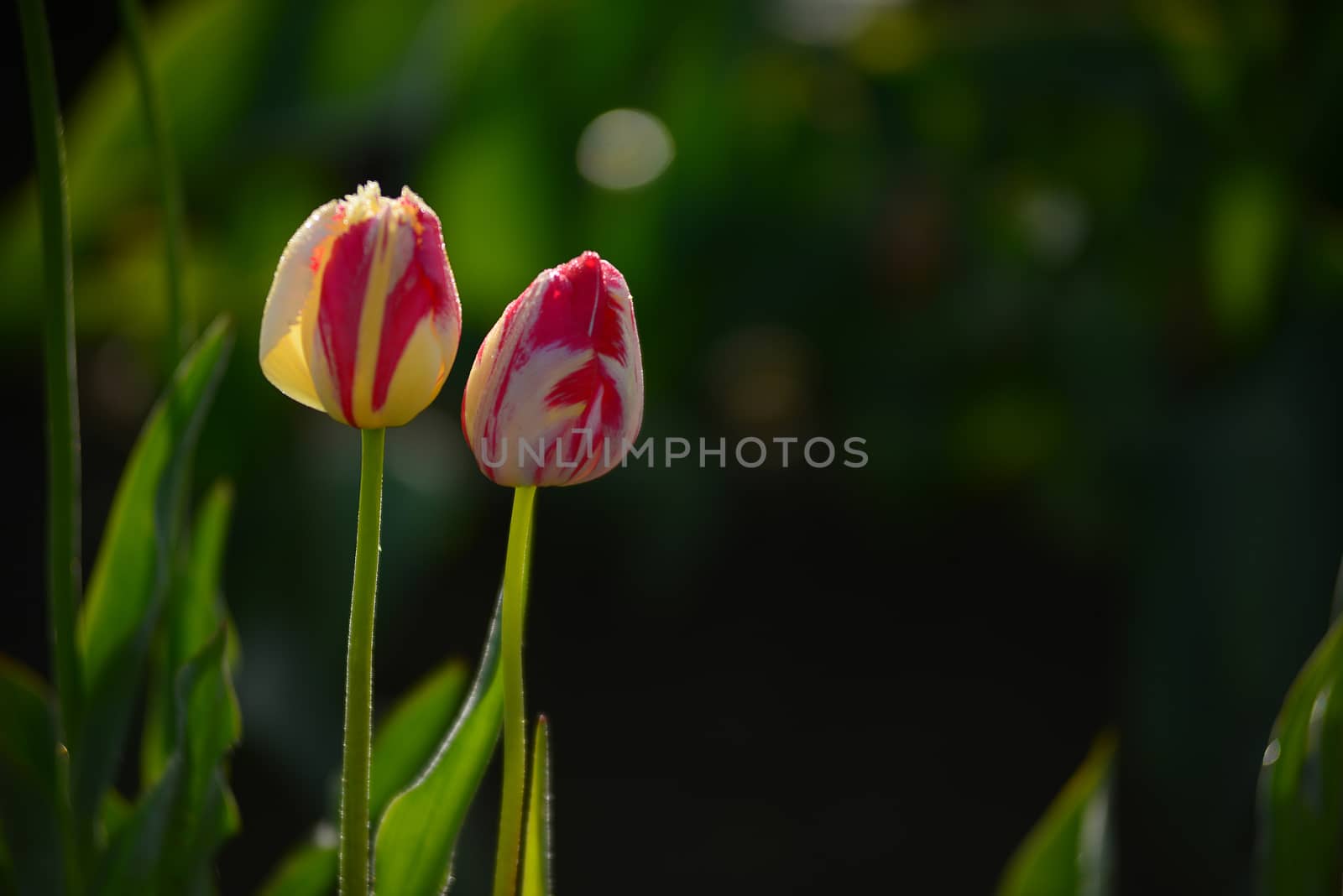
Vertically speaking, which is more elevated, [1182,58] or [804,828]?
[1182,58]

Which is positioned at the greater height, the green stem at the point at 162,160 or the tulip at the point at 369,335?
the green stem at the point at 162,160

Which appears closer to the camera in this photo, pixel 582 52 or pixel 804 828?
pixel 804 828

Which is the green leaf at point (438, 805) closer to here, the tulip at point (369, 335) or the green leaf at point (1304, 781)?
the tulip at point (369, 335)

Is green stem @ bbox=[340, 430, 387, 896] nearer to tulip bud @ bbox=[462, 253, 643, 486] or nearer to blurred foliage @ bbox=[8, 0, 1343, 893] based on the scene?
tulip bud @ bbox=[462, 253, 643, 486]

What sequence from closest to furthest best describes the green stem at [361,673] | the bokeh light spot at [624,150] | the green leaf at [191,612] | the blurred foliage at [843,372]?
the green stem at [361,673] < the green leaf at [191,612] < the blurred foliage at [843,372] < the bokeh light spot at [624,150]

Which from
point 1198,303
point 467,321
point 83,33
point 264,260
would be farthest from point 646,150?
point 83,33

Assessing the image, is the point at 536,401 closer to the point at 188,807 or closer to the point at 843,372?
the point at 188,807

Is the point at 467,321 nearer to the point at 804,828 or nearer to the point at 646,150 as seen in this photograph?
the point at 646,150

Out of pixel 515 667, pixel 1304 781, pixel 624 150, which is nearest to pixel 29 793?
pixel 515 667

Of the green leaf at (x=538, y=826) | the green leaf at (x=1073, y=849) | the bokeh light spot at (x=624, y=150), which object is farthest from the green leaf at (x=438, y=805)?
the bokeh light spot at (x=624, y=150)
